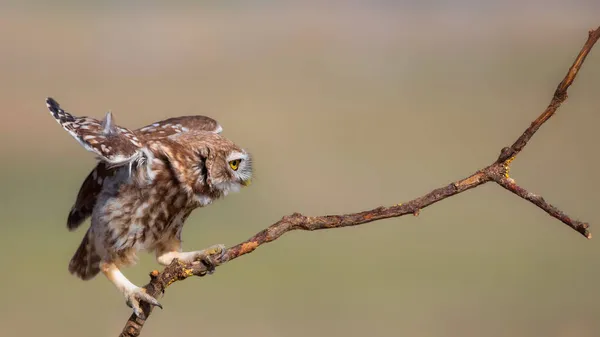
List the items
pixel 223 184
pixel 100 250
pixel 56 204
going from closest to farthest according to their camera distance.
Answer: pixel 223 184, pixel 100 250, pixel 56 204

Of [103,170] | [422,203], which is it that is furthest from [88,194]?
[422,203]

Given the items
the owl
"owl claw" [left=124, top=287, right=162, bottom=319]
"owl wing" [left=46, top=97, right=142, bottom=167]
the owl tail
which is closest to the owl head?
the owl

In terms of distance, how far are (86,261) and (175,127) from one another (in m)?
0.86

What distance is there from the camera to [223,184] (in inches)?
214

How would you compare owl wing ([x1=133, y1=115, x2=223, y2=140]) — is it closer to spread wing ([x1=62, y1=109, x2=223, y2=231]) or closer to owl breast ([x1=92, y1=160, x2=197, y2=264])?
spread wing ([x1=62, y1=109, x2=223, y2=231])

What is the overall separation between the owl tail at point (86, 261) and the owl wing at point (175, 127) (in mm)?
603

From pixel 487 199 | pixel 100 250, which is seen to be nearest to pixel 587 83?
pixel 487 199

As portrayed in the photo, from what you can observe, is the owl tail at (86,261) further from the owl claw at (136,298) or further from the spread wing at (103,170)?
the owl claw at (136,298)

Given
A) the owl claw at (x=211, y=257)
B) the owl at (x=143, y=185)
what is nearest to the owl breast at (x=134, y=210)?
the owl at (x=143, y=185)

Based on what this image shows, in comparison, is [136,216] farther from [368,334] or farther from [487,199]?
[487,199]

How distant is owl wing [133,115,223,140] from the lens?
238 inches

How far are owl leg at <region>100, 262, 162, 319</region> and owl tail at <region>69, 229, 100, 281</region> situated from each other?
6.9 inches

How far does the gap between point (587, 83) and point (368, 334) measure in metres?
13.5

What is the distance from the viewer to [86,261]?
6.18 m
